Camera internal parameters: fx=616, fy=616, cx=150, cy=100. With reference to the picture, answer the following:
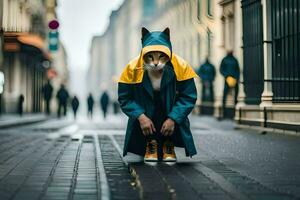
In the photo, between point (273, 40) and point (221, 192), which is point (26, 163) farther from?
point (273, 40)

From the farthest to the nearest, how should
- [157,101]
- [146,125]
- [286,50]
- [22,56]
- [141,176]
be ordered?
1. [22,56]
2. [286,50]
3. [157,101]
4. [146,125]
5. [141,176]

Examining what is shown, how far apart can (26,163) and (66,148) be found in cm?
250

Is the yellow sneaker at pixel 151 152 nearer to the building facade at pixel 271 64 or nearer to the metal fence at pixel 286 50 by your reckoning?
the building facade at pixel 271 64

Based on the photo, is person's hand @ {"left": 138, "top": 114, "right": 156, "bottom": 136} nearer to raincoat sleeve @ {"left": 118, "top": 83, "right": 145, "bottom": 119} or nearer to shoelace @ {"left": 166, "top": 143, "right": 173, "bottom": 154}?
raincoat sleeve @ {"left": 118, "top": 83, "right": 145, "bottom": 119}

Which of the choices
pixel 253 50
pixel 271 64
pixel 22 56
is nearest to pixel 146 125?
pixel 271 64

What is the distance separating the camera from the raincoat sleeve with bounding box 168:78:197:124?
736 cm

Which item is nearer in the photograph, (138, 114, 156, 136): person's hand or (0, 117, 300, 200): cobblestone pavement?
(0, 117, 300, 200): cobblestone pavement

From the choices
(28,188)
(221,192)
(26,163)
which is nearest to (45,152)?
(26,163)

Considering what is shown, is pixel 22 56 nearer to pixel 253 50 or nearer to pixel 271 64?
pixel 253 50

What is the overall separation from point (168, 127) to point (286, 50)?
816cm

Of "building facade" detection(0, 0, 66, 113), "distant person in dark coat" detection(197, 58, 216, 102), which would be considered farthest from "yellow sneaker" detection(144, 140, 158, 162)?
"building facade" detection(0, 0, 66, 113)

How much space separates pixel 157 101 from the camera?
7.59 m

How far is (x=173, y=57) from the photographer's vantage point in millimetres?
7598

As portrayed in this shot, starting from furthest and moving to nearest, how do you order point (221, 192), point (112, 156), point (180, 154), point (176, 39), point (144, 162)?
point (176, 39), point (180, 154), point (112, 156), point (144, 162), point (221, 192)
